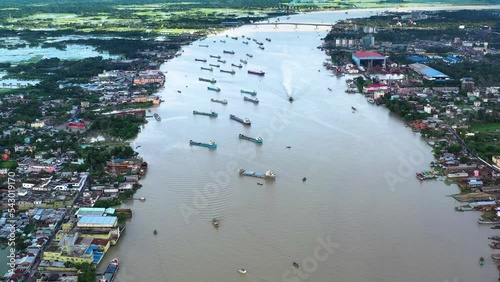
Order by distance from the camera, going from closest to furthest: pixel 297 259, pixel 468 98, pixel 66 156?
pixel 297 259
pixel 66 156
pixel 468 98

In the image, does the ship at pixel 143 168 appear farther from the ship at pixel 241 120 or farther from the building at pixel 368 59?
the building at pixel 368 59

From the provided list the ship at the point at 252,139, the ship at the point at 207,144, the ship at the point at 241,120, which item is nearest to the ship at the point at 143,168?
the ship at the point at 207,144

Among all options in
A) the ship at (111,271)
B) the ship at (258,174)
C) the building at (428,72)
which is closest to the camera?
the ship at (111,271)

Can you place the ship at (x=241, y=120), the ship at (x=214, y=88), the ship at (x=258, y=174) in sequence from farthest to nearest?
the ship at (x=214, y=88), the ship at (x=241, y=120), the ship at (x=258, y=174)

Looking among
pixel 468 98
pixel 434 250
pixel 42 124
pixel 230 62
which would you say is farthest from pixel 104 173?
pixel 230 62

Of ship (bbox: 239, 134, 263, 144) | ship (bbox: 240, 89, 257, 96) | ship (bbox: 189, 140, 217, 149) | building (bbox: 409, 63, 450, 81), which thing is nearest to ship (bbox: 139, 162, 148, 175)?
ship (bbox: 189, 140, 217, 149)

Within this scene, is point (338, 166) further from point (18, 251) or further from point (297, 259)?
point (18, 251)

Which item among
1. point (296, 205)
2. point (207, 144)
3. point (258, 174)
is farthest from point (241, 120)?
point (296, 205)
